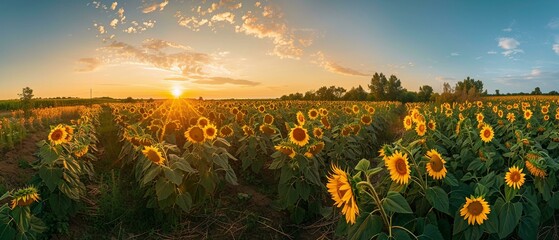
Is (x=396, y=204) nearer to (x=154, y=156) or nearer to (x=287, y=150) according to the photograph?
(x=287, y=150)

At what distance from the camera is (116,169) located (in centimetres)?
801

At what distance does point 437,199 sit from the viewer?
10.5 feet

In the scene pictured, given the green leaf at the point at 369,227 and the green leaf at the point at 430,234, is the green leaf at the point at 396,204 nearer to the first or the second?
the green leaf at the point at 369,227

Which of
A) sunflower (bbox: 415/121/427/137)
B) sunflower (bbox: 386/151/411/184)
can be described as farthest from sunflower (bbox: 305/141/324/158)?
sunflower (bbox: 386/151/411/184)

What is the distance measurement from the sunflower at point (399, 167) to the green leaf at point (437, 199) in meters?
0.27

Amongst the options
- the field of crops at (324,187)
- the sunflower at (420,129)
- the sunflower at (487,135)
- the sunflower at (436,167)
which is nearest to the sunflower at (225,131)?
the field of crops at (324,187)

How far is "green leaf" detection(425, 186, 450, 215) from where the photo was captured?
3152mm

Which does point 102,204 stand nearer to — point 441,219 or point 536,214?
point 441,219

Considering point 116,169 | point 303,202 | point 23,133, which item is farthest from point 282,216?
point 23,133

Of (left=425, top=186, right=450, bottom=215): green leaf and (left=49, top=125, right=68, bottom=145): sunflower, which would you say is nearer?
(left=425, top=186, right=450, bottom=215): green leaf

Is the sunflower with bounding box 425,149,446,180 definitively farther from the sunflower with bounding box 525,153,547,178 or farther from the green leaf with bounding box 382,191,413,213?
the sunflower with bounding box 525,153,547,178

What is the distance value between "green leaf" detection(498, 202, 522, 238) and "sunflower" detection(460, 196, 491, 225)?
0.47ft

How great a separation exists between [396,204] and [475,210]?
802 mm

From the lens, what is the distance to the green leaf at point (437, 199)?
3.15 metres
